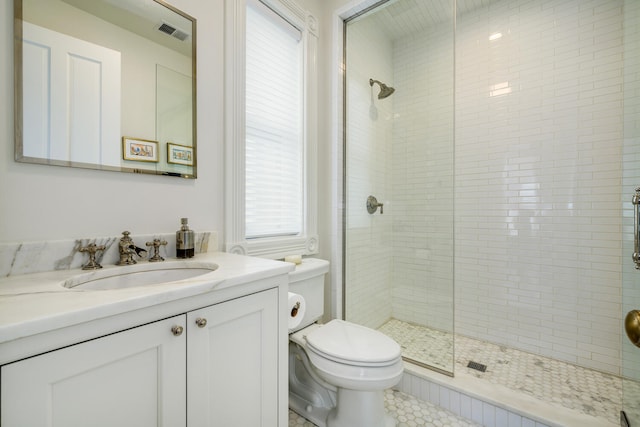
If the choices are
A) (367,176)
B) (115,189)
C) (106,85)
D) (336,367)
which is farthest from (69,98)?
(367,176)

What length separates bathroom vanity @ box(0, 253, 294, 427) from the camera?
501 mm

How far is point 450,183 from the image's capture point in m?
1.81

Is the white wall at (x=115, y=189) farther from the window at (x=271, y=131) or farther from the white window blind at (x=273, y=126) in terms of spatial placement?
the white window blind at (x=273, y=126)

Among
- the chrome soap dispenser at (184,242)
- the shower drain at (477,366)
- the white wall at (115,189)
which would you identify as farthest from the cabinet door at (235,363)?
the shower drain at (477,366)

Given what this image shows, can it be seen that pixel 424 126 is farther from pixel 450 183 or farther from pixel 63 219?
pixel 63 219

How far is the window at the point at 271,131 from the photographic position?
143 centimetres

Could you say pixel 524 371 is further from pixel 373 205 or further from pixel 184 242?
pixel 184 242

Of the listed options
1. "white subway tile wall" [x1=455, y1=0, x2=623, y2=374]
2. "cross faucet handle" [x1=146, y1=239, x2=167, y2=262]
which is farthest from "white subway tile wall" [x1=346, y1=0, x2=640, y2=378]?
"cross faucet handle" [x1=146, y1=239, x2=167, y2=262]

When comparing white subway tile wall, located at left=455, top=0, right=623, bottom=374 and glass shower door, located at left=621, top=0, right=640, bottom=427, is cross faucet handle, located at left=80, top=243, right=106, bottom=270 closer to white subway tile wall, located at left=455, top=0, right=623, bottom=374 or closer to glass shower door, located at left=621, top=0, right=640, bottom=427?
glass shower door, located at left=621, top=0, right=640, bottom=427

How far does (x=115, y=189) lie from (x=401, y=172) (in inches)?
69.8

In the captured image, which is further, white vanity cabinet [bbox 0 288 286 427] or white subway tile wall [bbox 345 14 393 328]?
white subway tile wall [bbox 345 14 393 328]

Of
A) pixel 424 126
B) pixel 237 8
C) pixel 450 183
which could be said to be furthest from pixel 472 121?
pixel 237 8

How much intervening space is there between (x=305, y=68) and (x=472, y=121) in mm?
1394

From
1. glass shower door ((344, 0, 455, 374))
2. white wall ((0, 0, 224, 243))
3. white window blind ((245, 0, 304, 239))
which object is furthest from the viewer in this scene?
glass shower door ((344, 0, 455, 374))
